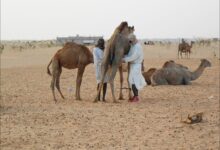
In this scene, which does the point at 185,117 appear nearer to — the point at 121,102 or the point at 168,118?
the point at 168,118

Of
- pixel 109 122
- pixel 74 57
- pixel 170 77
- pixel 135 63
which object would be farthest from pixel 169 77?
pixel 109 122

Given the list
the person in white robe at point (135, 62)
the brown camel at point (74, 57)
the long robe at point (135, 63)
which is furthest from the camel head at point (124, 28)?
the brown camel at point (74, 57)

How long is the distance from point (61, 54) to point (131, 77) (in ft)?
6.09

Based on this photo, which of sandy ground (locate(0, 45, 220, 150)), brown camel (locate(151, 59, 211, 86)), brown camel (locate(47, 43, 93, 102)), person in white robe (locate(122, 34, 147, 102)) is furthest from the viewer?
brown camel (locate(151, 59, 211, 86))

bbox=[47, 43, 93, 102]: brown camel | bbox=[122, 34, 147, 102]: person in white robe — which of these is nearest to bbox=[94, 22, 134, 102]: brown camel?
bbox=[122, 34, 147, 102]: person in white robe

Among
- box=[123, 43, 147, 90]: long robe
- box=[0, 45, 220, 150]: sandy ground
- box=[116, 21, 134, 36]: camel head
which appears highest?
box=[116, 21, 134, 36]: camel head

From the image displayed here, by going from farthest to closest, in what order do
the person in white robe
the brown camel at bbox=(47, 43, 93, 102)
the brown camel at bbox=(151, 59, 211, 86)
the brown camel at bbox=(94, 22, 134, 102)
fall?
the brown camel at bbox=(151, 59, 211, 86)
the brown camel at bbox=(47, 43, 93, 102)
the person in white robe
the brown camel at bbox=(94, 22, 134, 102)

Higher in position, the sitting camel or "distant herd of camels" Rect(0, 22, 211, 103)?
"distant herd of camels" Rect(0, 22, 211, 103)

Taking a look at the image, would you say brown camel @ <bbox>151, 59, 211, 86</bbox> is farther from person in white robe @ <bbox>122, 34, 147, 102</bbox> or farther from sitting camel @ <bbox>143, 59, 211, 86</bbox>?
person in white robe @ <bbox>122, 34, 147, 102</bbox>

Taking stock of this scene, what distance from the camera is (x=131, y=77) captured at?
492 inches

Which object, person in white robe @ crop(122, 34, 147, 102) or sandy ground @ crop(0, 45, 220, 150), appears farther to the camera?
person in white robe @ crop(122, 34, 147, 102)

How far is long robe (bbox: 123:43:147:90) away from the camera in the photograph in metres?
12.3

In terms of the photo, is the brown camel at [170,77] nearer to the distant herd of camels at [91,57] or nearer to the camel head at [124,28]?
the distant herd of camels at [91,57]

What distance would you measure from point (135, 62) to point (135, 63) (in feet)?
0.09
